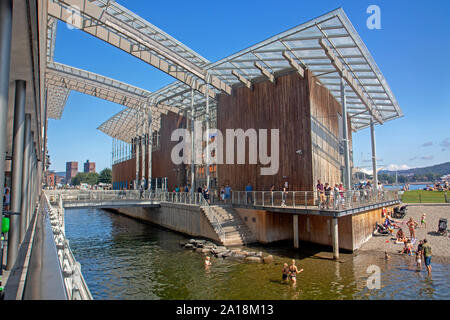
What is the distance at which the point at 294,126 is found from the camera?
20.8 meters

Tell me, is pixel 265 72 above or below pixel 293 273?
above

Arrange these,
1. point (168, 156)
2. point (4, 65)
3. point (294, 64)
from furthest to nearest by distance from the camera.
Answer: point (168, 156)
point (294, 64)
point (4, 65)

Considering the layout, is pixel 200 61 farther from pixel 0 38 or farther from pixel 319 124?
pixel 0 38

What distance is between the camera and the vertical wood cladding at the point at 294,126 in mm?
20156

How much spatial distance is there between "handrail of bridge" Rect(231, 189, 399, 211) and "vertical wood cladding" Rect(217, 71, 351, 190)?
61.8 inches

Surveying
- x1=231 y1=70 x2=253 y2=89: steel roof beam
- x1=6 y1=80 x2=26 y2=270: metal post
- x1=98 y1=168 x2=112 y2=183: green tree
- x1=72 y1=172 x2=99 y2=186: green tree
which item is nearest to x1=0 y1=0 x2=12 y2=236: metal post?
x1=6 y1=80 x2=26 y2=270: metal post

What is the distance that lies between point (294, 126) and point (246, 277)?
38.2 ft

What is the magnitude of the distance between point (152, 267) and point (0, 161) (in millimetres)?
12081

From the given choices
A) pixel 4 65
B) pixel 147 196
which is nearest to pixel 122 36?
pixel 147 196

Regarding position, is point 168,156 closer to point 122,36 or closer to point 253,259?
point 122,36

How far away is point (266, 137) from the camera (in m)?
22.4

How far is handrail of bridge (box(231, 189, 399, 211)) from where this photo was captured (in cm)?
1548

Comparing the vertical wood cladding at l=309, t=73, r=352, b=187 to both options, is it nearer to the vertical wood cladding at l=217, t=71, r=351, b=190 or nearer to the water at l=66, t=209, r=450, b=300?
the vertical wood cladding at l=217, t=71, r=351, b=190
